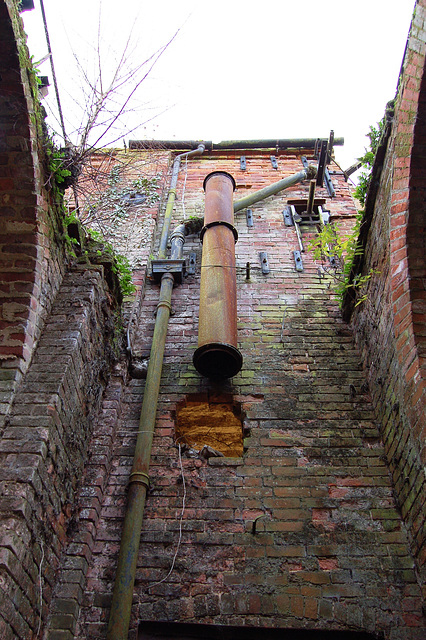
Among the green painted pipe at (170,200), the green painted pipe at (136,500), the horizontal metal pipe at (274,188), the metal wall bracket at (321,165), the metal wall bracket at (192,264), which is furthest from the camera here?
the metal wall bracket at (321,165)

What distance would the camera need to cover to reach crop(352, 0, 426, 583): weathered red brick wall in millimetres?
3129

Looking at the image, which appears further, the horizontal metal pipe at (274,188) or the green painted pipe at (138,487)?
the horizontal metal pipe at (274,188)

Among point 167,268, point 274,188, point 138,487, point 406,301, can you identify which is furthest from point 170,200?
point 138,487

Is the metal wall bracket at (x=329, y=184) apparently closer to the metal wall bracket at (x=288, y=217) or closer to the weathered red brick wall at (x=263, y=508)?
the metal wall bracket at (x=288, y=217)

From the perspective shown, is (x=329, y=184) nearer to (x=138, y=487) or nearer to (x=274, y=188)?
(x=274, y=188)

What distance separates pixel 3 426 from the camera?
276 centimetres

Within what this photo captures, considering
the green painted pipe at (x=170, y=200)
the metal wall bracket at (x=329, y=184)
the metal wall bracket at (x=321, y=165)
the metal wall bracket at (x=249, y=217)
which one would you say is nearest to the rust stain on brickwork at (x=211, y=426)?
the green painted pipe at (x=170, y=200)

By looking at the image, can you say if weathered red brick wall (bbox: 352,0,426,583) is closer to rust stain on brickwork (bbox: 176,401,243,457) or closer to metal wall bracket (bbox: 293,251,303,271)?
rust stain on brickwork (bbox: 176,401,243,457)

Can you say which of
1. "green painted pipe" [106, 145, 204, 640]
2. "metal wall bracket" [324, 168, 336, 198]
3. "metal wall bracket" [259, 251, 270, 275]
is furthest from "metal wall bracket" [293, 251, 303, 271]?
"metal wall bracket" [324, 168, 336, 198]

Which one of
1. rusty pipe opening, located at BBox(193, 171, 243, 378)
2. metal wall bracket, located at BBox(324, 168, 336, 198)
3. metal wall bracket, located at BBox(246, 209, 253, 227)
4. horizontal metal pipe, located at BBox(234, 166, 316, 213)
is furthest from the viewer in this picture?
metal wall bracket, located at BBox(324, 168, 336, 198)

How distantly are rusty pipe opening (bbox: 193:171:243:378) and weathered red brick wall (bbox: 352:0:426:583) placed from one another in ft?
3.81

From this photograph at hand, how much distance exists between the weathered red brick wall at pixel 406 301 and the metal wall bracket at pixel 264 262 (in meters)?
1.78

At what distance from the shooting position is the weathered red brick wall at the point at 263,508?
2.86 metres

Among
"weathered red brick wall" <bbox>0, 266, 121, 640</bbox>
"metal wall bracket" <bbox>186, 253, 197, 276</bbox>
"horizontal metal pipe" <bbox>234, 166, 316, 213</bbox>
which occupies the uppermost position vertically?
"horizontal metal pipe" <bbox>234, 166, 316, 213</bbox>
